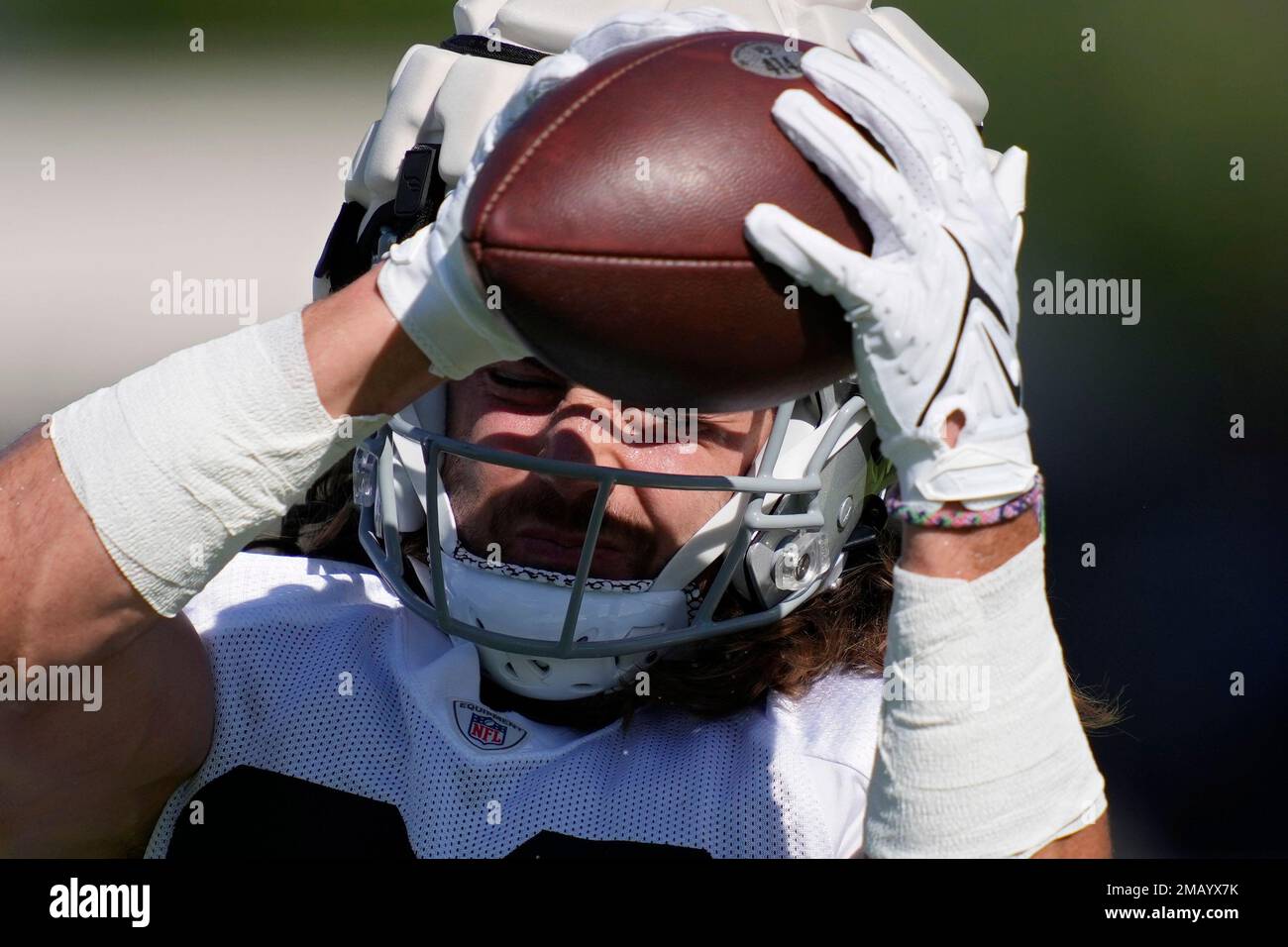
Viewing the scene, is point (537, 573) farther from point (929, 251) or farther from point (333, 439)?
point (929, 251)

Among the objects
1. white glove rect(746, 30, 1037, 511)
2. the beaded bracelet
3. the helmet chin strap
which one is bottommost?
the helmet chin strap

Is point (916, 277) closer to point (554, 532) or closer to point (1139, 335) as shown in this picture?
point (554, 532)

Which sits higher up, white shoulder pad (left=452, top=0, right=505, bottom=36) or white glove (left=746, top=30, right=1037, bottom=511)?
white shoulder pad (left=452, top=0, right=505, bottom=36)

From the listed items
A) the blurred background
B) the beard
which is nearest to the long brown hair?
the beard

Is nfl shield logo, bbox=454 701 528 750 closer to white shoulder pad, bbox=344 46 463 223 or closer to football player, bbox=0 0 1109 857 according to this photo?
football player, bbox=0 0 1109 857

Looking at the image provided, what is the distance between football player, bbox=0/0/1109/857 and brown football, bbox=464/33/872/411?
3 cm

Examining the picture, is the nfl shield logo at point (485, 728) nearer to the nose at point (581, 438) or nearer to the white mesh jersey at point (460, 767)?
the white mesh jersey at point (460, 767)

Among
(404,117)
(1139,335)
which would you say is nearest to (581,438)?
(404,117)

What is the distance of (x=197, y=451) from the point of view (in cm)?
93

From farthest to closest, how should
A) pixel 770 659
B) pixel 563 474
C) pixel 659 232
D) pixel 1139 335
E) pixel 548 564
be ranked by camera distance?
pixel 1139 335, pixel 770 659, pixel 548 564, pixel 563 474, pixel 659 232

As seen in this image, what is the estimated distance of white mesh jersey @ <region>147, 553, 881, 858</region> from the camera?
1188 mm

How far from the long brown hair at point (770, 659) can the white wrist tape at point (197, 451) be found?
395 mm

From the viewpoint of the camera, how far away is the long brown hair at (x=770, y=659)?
1.29 metres

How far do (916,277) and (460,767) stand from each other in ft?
2.09
